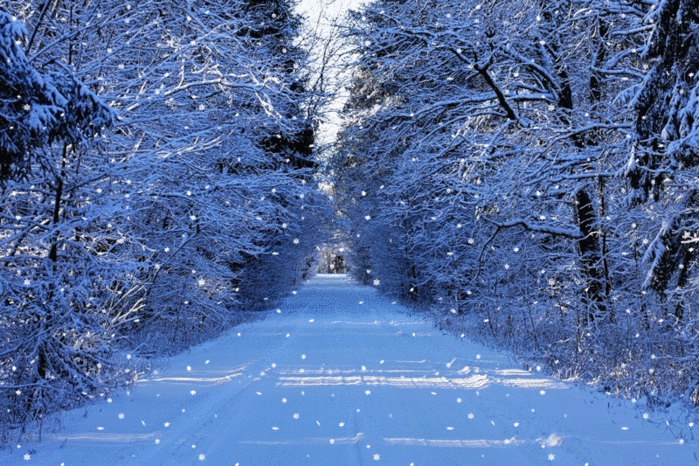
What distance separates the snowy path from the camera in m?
5.55

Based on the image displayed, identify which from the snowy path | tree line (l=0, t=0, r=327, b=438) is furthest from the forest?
the snowy path

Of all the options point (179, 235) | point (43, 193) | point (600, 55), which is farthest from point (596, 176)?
point (179, 235)

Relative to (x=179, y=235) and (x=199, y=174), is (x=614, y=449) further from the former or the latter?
(x=179, y=235)

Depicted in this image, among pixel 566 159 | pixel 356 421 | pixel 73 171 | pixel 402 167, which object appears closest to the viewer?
pixel 356 421

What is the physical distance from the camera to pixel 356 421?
22.7 feet

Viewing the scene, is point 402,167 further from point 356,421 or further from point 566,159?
point 356,421

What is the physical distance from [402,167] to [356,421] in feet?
24.1

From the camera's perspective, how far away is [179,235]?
15227 millimetres

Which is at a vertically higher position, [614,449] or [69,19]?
[69,19]

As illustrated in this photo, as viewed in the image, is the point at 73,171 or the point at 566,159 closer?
the point at 73,171

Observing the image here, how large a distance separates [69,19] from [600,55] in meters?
9.33

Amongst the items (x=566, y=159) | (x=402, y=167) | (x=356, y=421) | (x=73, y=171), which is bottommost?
(x=356, y=421)

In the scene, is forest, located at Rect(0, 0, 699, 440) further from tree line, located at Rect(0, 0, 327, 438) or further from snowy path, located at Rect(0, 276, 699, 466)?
snowy path, located at Rect(0, 276, 699, 466)

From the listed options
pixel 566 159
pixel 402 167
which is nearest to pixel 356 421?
pixel 566 159
